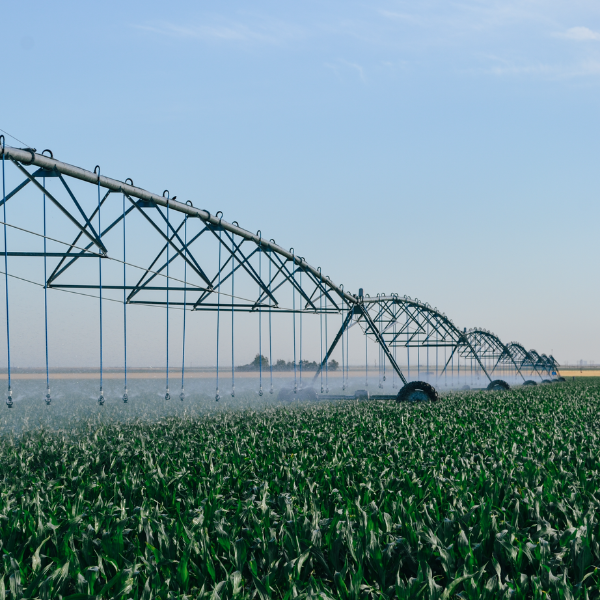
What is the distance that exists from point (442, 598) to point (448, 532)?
69.4 inches

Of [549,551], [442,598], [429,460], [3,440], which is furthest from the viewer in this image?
[3,440]

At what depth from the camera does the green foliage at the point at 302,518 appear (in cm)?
512

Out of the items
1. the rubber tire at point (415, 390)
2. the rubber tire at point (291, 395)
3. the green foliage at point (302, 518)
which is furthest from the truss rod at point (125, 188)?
the rubber tire at point (291, 395)

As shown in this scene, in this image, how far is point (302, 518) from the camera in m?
6.91

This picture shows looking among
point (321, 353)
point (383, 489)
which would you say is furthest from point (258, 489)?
point (321, 353)

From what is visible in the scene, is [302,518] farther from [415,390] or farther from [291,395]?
[291,395]

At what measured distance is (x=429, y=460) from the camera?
35.0ft

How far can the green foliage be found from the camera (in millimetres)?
5125

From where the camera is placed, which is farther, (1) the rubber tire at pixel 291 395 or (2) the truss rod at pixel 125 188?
(1) the rubber tire at pixel 291 395

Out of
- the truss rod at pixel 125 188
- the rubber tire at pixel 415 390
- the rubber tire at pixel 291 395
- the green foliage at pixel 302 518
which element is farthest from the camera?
the rubber tire at pixel 291 395

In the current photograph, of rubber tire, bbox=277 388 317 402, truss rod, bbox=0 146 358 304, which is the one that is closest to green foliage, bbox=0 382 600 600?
truss rod, bbox=0 146 358 304

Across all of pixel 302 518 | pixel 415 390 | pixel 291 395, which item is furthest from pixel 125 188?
pixel 291 395

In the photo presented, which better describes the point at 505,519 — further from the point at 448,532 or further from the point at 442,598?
the point at 442,598

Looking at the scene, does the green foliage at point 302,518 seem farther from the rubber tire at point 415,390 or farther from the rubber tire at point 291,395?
the rubber tire at point 291,395
